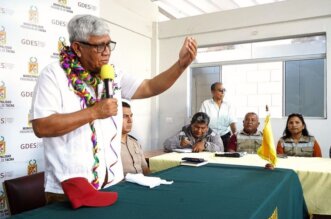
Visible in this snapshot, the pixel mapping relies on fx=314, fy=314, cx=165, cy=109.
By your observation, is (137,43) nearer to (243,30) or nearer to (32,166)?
(243,30)

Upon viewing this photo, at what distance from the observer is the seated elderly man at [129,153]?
244cm

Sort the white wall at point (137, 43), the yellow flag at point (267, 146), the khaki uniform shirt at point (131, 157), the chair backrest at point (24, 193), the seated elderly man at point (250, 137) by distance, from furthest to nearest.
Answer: the white wall at point (137, 43)
the seated elderly man at point (250, 137)
the khaki uniform shirt at point (131, 157)
the yellow flag at point (267, 146)
the chair backrest at point (24, 193)

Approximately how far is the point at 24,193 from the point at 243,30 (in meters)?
4.40

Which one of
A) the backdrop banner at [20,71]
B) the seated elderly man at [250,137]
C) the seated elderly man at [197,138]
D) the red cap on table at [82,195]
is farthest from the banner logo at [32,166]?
the seated elderly man at [250,137]

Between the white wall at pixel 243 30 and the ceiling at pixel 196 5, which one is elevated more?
the ceiling at pixel 196 5

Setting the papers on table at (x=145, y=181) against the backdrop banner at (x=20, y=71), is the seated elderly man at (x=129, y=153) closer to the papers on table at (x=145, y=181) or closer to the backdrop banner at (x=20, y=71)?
the backdrop banner at (x=20, y=71)

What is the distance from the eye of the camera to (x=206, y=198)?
3.75 feet

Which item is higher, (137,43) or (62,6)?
(137,43)

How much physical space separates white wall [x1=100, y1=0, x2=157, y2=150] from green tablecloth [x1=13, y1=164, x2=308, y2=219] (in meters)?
3.50

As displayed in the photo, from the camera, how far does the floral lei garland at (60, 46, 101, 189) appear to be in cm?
122

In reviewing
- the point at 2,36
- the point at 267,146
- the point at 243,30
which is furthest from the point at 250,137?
the point at 2,36

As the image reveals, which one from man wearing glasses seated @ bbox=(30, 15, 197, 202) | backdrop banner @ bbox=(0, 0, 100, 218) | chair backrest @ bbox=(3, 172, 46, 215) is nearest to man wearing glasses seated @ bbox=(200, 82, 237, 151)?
backdrop banner @ bbox=(0, 0, 100, 218)

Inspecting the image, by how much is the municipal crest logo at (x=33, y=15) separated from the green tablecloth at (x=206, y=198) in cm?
195

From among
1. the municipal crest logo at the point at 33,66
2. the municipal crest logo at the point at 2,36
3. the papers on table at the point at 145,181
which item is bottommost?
the papers on table at the point at 145,181
